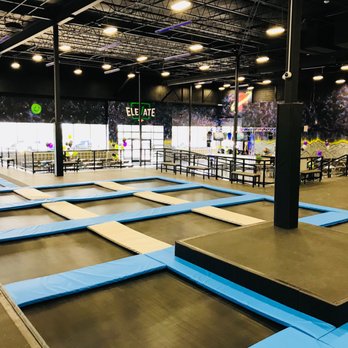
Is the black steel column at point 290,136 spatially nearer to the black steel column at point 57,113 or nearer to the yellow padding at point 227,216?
the yellow padding at point 227,216

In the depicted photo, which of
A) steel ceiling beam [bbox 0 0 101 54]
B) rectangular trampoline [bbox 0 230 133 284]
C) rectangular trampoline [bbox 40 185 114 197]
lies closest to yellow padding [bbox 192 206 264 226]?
rectangular trampoline [bbox 0 230 133 284]

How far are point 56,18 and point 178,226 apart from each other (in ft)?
21.3

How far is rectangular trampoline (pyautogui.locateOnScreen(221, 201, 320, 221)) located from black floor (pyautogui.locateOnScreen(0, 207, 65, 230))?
3300 mm

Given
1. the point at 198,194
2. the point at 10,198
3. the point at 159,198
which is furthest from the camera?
the point at 198,194

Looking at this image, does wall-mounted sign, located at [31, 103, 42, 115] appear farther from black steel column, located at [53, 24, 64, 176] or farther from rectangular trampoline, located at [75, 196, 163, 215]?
rectangular trampoline, located at [75, 196, 163, 215]

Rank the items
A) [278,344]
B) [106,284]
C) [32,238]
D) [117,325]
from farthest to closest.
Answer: [32,238] → [106,284] → [117,325] → [278,344]

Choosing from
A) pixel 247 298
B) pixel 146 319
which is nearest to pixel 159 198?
pixel 247 298

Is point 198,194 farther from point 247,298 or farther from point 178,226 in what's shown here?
point 247,298

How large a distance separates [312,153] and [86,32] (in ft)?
39.1

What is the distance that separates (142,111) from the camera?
1948 centimetres

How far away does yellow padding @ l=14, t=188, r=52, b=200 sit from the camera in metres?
7.66

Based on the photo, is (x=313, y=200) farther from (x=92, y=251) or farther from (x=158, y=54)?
(x=158, y=54)

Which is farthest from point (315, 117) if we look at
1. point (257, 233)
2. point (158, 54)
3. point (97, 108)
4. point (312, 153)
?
point (257, 233)

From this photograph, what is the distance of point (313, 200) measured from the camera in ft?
25.5
